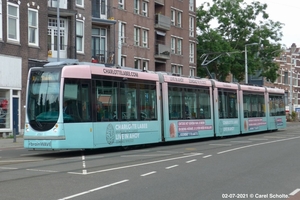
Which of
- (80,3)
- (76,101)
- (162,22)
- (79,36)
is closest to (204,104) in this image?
(76,101)

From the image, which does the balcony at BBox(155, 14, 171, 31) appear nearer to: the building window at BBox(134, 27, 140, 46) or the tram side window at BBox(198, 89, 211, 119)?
the building window at BBox(134, 27, 140, 46)

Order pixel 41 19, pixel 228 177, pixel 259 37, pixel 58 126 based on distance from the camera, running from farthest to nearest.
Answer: pixel 259 37 → pixel 41 19 → pixel 58 126 → pixel 228 177

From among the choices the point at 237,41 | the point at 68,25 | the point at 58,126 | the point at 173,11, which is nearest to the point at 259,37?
the point at 237,41

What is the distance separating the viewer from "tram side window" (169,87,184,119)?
2310 centimetres

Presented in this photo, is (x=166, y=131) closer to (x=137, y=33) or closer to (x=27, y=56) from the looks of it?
(x=27, y=56)

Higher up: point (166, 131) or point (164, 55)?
point (164, 55)

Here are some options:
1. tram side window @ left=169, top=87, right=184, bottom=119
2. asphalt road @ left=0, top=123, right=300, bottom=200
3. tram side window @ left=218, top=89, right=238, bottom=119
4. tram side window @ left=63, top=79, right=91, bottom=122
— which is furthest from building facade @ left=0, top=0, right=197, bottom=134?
asphalt road @ left=0, top=123, right=300, bottom=200

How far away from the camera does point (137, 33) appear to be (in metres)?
46.9

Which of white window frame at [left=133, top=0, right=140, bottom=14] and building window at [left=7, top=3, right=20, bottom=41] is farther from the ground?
white window frame at [left=133, top=0, right=140, bottom=14]

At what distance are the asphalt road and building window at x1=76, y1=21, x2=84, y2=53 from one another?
19775mm

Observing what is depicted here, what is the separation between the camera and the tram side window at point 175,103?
23105mm

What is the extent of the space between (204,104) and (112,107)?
28.3 ft

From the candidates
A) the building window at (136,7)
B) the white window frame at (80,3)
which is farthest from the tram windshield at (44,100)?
the building window at (136,7)

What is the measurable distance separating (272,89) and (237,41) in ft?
91.9
